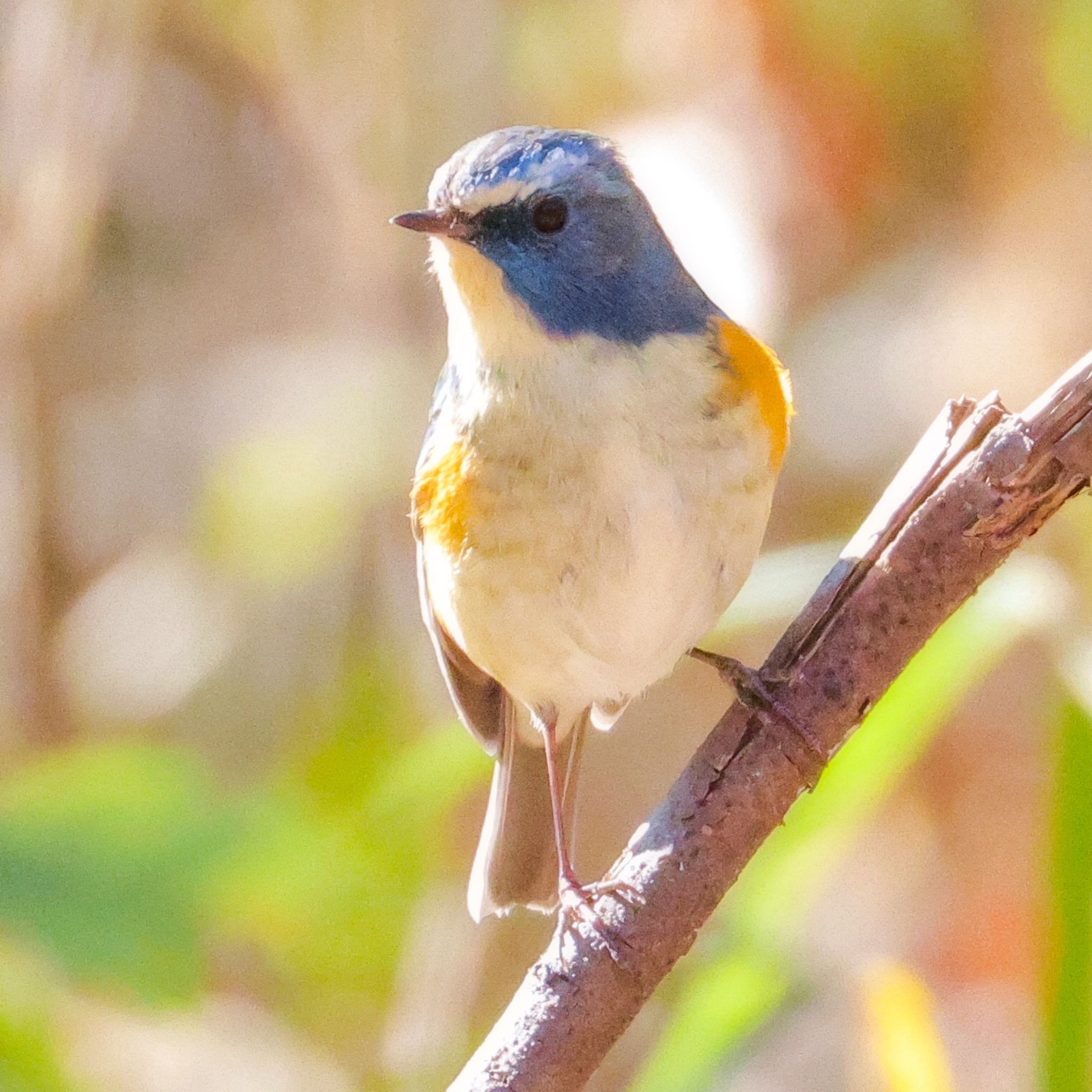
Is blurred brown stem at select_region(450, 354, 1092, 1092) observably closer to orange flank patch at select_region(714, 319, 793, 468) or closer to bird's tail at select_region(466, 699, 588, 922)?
orange flank patch at select_region(714, 319, 793, 468)

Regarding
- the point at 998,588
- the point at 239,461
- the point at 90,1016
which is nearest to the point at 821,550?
the point at 998,588

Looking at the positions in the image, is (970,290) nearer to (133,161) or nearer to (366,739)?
(366,739)

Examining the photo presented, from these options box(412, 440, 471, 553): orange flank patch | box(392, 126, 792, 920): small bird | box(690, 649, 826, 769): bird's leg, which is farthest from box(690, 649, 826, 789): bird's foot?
box(412, 440, 471, 553): orange flank patch

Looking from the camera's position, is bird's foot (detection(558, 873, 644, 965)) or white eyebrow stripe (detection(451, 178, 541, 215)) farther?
white eyebrow stripe (detection(451, 178, 541, 215))

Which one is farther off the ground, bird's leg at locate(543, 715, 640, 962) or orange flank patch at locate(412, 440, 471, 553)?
orange flank patch at locate(412, 440, 471, 553)

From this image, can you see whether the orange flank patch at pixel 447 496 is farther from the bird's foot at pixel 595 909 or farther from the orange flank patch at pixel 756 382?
the bird's foot at pixel 595 909

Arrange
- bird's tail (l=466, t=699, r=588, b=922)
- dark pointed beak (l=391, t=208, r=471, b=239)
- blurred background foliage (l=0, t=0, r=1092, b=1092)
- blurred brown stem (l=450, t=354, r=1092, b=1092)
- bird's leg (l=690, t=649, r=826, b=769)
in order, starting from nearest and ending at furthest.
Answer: blurred brown stem (l=450, t=354, r=1092, b=1092) < bird's leg (l=690, t=649, r=826, b=769) < dark pointed beak (l=391, t=208, r=471, b=239) < bird's tail (l=466, t=699, r=588, b=922) < blurred background foliage (l=0, t=0, r=1092, b=1092)

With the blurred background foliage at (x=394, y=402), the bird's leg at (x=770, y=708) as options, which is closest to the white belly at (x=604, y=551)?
the bird's leg at (x=770, y=708)
